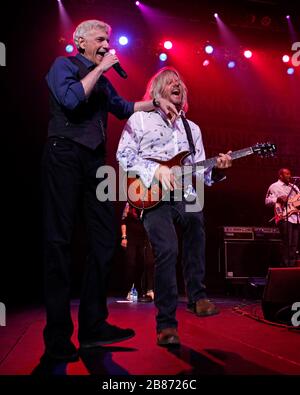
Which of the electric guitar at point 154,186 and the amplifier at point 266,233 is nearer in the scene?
the electric guitar at point 154,186

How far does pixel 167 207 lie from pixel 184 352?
978 millimetres

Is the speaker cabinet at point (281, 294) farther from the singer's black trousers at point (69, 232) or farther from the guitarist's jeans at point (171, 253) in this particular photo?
the singer's black trousers at point (69, 232)

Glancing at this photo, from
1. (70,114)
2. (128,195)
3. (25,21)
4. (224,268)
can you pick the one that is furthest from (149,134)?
(25,21)

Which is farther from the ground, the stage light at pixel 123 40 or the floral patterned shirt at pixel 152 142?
the stage light at pixel 123 40

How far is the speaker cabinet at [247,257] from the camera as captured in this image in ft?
26.9

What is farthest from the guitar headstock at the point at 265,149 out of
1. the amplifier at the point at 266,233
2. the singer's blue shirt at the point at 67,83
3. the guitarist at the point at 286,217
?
the amplifier at the point at 266,233

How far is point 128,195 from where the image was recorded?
3062 mm

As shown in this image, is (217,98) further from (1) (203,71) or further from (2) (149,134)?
(2) (149,134)

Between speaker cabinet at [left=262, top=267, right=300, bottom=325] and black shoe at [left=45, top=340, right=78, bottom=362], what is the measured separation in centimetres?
246

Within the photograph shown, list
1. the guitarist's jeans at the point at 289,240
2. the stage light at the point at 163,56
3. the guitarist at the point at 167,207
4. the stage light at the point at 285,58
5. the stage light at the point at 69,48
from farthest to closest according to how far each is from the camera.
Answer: the stage light at the point at 285,58 < the stage light at the point at 163,56 < the stage light at the point at 69,48 < the guitarist's jeans at the point at 289,240 < the guitarist at the point at 167,207

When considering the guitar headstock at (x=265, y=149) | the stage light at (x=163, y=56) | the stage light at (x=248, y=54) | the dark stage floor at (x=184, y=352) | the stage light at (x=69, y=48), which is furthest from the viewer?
the stage light at (x=248, y=54)

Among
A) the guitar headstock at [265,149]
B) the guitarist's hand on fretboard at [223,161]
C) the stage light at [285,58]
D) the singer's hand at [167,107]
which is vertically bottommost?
the guitarist's hand on fretboard at [223,161]

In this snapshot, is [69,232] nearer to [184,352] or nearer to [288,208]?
[184,352]
